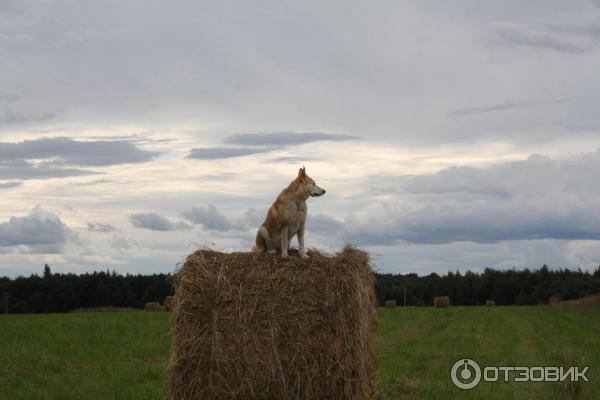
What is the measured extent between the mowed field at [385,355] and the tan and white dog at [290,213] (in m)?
2.24

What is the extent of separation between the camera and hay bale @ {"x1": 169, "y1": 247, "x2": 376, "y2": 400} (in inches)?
363

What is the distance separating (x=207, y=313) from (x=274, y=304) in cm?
83

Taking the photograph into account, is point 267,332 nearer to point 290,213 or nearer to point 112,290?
point 290,213

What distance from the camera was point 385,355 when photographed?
1585 centimetres

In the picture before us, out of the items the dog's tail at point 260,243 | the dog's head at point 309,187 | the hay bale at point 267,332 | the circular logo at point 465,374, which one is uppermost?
the dog's head at point 309,187

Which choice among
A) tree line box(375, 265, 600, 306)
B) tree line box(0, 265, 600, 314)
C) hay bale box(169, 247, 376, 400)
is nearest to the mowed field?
hay bale box(169, 247, 376, 400)

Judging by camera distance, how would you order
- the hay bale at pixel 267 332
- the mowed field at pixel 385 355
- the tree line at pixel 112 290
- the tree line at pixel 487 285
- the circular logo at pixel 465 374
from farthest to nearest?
1. the tree line at pixel 487 285
2. the tree line at pixel 112 290
3. the circular logo at pixel 465 374
4. the mowed field at pixel 385 355
5. the hay bale at pixel 267 332

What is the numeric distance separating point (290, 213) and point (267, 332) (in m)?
1.68

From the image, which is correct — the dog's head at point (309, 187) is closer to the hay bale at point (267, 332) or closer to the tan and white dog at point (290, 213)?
the tan and white dog at point (290, 213)

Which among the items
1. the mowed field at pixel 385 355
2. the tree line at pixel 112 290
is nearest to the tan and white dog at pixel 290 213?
the mowed field at pixel 385 355

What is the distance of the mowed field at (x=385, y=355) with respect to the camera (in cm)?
1127

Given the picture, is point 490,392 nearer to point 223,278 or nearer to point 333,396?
point 333,396

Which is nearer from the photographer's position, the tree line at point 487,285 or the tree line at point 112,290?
the tree line at point 112,290

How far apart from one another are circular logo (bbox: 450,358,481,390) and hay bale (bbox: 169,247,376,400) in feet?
10.2
